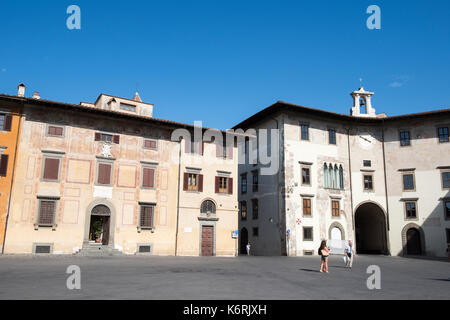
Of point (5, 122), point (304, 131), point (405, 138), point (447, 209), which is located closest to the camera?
point (5, 122)

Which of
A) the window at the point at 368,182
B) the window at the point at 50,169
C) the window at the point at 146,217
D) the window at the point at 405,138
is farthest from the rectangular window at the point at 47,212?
the window at the point at 405,138

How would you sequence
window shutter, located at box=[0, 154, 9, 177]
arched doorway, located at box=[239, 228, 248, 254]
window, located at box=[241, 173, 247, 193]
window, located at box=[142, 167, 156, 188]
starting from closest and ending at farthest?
1. window shutter, located at box=[0, 154, 9, 177]
2. window, located at box=[142, 167, 156, 188]
3. arched doorway, located at box=[239, 228, 248, 254]
4. window, located at box=[241, 173, 247, 193]

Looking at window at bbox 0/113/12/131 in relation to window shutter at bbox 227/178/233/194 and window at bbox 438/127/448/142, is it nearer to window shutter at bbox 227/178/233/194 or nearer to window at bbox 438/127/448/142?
window shutter at bbox 227/178/233/194

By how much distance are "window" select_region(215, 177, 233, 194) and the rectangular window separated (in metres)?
12.3

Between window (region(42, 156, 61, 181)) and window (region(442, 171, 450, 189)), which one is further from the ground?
window (region(442, 171, 450, 189))

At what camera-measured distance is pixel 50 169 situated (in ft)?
83.3

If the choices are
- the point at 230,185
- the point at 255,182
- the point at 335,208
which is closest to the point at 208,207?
the point at 230,185

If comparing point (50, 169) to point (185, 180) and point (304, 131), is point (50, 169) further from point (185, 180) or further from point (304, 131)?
point (304, 131)

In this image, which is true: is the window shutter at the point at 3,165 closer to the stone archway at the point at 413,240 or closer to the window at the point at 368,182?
the window at the point at 368,182

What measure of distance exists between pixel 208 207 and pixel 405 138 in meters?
22.2

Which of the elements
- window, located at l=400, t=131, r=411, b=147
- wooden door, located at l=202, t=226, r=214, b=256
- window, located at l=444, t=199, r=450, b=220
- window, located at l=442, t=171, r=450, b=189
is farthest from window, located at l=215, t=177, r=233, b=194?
window, located at l=442, t=171, r=450, b=189

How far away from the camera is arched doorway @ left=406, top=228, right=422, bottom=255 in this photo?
35594 millimetres

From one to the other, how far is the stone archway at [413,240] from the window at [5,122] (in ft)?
116
